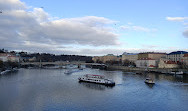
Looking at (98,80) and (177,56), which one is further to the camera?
(177,56)

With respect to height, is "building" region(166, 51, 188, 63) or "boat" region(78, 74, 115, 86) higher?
"building" region(166, 51, 188, 63)

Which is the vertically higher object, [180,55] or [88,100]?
[180,55]

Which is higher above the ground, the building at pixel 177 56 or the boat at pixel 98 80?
the building at pixel 177 56

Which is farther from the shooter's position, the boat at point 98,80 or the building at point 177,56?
the building at point 177,56

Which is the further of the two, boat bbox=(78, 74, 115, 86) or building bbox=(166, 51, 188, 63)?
building bbox=(166, 51, 188, 63)

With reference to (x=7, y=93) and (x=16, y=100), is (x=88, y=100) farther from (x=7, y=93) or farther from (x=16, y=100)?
(x=7, y=93)

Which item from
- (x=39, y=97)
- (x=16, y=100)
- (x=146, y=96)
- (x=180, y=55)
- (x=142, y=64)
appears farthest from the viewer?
(x=142, y=64)

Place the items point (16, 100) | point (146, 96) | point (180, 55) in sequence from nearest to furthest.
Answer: point (16, 100)
point (146, 96)
point (180, 55)

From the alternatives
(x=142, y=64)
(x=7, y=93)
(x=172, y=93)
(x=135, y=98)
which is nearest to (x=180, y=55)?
(x=142, y=64)

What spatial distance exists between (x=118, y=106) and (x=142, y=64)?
33.7m

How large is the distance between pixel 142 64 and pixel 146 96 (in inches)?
1201

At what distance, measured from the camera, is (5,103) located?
37.2 feet

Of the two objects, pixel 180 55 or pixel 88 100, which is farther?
pixel 180 55

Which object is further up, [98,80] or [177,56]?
[177,56]
